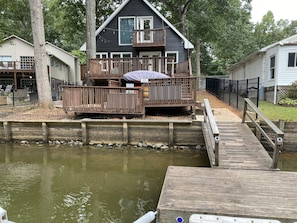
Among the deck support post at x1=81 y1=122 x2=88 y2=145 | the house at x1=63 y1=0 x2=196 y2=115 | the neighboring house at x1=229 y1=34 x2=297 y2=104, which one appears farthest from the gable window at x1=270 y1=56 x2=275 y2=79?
the deck support post at x1=81 y1=122 x2=88 y2=145

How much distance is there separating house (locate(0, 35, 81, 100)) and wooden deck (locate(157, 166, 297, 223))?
2011 centimetres

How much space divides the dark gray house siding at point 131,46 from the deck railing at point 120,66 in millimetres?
5809

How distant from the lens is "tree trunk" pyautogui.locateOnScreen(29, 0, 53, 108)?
1331 centimetres

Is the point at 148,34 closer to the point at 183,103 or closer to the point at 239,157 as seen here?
the point at 183,103

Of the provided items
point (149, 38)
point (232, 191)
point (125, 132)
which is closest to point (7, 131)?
point (125, 132)

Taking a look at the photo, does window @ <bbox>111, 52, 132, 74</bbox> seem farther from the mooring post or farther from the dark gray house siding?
the dark gray house siding

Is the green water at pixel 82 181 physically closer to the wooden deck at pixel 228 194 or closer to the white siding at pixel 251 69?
the wooden deck at pixel 228 194

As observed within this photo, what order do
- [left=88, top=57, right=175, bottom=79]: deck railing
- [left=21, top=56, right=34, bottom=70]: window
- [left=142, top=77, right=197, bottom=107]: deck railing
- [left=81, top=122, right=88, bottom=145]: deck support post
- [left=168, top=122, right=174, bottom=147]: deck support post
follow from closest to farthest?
[left=168, top=122, right=174, bottom=147]: deck support post → [left=81, top=122, right=88, bottom=145]: deck support post → [left=142, top=77, right=197, bottom=107]: deck railing → [left=88, top=57, right=175, bottom=79]: deck railing → [left=21, top=56, right=34, bottom=70]: window

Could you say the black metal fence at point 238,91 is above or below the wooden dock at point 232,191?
above

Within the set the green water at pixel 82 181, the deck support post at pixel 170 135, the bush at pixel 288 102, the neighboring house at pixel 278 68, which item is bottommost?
the green water at pixel 82 181

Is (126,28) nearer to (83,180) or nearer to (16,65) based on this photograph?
(16,65)

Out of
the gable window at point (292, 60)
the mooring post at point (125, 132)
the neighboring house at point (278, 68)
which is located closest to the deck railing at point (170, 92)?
the mooring post at point (125, 132)

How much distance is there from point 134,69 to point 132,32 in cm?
652

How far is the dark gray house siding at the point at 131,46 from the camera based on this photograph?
19984 mm
